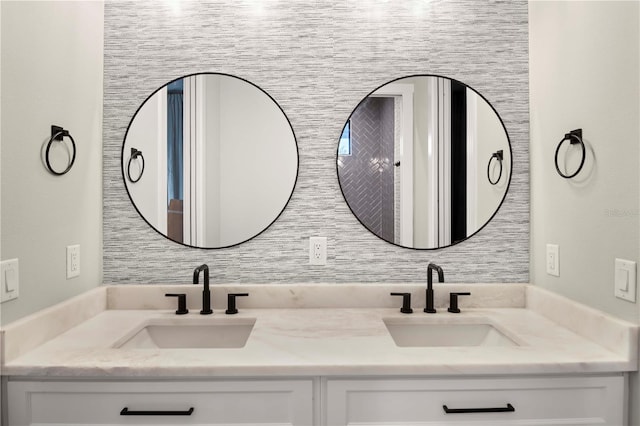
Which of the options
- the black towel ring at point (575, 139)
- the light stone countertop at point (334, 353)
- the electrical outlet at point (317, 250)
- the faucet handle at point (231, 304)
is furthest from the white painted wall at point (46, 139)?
the black towel ring at point (575, 139)

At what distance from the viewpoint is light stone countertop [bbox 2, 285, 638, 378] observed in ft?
3.97

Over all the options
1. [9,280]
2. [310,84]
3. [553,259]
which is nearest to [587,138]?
[553,259]

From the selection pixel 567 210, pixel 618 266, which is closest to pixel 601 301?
pixel 618 266

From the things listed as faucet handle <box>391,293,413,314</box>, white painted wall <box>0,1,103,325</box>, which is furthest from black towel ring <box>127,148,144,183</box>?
faucet handle <box>391,293,413,314</box>

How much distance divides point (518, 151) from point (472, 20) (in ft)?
1.96

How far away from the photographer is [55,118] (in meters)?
1.50

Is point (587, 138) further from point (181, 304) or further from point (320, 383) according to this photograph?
point (181, 304)

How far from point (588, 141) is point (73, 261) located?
6.08ft

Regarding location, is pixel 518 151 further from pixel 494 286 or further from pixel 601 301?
pixel 601 301

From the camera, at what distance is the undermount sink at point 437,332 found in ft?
5.59

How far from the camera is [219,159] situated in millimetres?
1853

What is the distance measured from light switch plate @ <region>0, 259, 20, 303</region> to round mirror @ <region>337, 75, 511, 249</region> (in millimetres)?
1180

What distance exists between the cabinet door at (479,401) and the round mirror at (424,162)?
72 cm

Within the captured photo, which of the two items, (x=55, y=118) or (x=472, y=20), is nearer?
(x=55, y=118)
